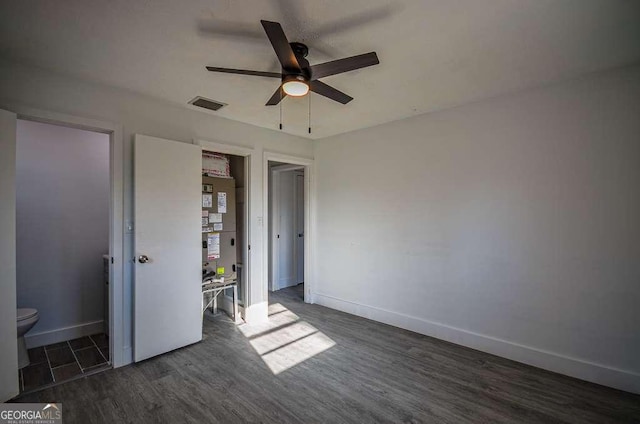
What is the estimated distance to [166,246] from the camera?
118 inches

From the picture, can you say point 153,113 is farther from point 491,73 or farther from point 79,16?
point 491,73

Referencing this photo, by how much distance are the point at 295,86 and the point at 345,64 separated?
0.36 meters

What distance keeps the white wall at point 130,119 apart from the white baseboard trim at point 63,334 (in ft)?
3.49

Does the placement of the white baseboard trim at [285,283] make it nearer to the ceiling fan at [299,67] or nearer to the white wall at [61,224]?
the white wall at [61,224]

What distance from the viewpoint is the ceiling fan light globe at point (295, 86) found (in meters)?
1.95

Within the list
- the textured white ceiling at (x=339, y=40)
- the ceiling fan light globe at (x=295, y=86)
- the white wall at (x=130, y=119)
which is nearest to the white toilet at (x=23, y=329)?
the white wall at (x=130, y=119)

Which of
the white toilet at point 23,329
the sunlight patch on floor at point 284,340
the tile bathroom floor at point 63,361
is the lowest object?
the sunlight patch on floor at point 284,340

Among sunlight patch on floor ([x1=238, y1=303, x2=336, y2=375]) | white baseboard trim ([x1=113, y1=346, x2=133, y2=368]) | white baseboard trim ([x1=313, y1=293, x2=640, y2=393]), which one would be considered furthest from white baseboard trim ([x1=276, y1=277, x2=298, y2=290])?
white baseboard trim ([x1=113, y1=346, x2=133, y2=368])

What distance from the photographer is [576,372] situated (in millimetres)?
2561

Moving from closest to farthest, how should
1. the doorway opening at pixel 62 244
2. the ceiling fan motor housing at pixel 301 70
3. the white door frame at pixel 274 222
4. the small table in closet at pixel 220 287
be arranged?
the ceiling fan motor housing at pixel 301 70
the doorway opening at pixel 62 244
the small table in closet at pixel 220 287
the white door frame at pixel 274 222

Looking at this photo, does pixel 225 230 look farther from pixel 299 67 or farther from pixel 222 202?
pixel 299 67

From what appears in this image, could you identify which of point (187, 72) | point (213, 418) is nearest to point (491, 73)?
point (187, 72)

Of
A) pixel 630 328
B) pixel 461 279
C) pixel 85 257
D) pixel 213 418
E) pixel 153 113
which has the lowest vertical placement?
pixel 213 418

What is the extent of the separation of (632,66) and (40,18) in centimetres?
417
